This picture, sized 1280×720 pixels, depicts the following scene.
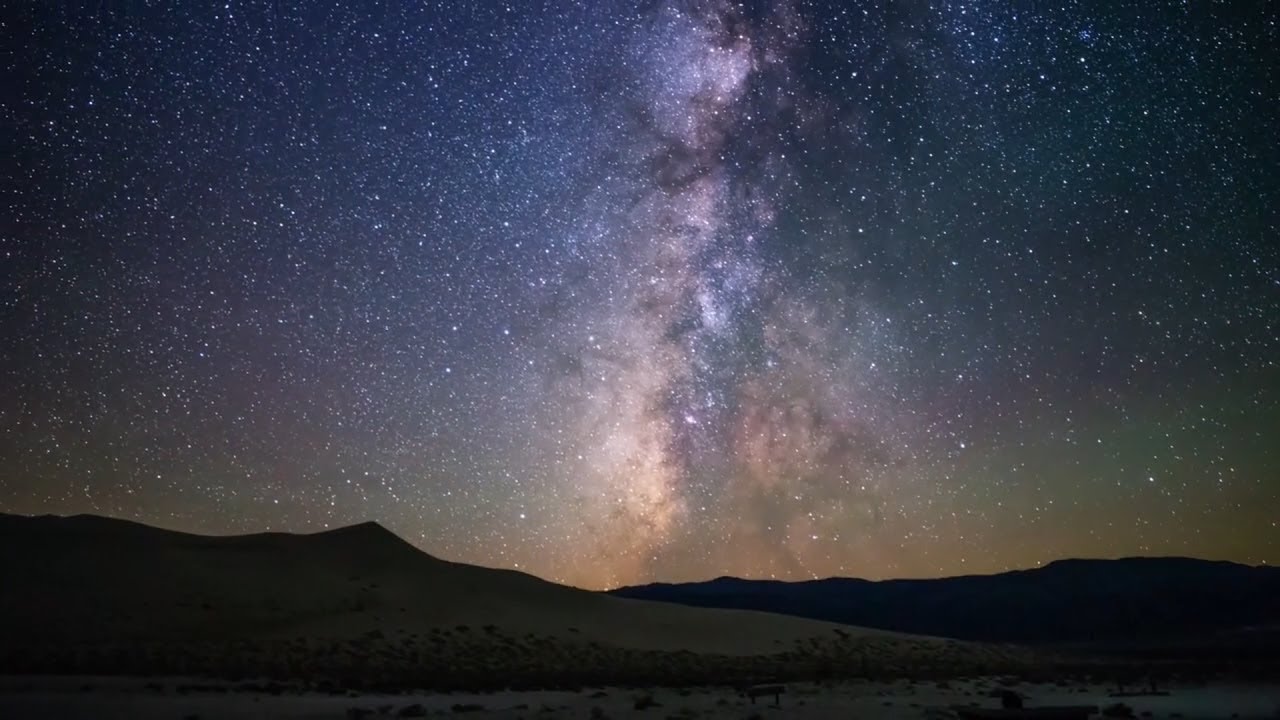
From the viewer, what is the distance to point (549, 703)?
2039 cm

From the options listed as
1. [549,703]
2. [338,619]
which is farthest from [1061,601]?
[549,703]

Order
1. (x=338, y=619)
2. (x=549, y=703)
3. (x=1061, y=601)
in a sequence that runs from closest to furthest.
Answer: (x=549, y=703) → (x=338, y=619) → (x=1061, y=601)

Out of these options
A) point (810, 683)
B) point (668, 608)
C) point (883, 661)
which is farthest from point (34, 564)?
point (883, 661)

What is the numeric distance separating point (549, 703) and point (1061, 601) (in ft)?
464

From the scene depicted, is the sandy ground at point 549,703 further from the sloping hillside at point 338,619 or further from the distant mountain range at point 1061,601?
the distant mountain range at point 1061,601

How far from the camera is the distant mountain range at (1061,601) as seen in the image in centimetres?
11762

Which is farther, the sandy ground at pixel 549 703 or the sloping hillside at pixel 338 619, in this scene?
the sloping hillside at pixel 338 619

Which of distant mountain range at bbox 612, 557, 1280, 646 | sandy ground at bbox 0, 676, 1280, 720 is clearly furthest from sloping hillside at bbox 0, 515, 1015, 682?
distant mountain range at bbox 612, 557, 1280, 646

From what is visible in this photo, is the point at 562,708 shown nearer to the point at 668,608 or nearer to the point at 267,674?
the point at 267,674

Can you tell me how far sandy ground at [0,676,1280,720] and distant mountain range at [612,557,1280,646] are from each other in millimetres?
89933

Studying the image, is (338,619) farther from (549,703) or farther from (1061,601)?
(1061,601)

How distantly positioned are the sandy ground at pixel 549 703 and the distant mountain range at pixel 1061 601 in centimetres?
8993

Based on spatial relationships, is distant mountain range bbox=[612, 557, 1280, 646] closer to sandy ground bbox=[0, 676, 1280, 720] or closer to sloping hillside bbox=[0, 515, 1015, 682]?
sloping hillside bbox=[0, 515, 1015, 682]

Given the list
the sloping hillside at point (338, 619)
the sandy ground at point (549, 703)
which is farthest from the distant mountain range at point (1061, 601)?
the sandy ground at point (549, 703)
